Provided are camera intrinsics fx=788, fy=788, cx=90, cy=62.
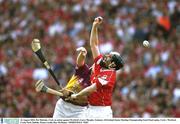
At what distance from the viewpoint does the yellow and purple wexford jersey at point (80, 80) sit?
14.2 metres

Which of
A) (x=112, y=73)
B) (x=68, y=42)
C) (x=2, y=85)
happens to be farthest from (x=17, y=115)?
(x=112, y=73)

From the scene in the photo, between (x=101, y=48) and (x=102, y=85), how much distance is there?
30.6 feet

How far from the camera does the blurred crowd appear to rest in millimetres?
20656

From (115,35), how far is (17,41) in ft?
11.6

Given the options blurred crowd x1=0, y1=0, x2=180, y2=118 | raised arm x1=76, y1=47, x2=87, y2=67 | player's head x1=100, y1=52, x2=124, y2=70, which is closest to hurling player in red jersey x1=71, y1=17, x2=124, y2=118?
player's head x1=100, y1=52, x2=124, y2=70

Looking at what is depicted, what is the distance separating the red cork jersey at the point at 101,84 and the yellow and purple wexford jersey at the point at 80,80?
453 mm

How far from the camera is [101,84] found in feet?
44.1

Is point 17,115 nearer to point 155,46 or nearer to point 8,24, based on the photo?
point 155,46

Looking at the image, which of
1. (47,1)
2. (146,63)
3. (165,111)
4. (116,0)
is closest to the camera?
(165,111)

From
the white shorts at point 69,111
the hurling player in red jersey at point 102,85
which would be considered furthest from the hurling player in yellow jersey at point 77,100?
the hurling player in red jersey at point 102,85

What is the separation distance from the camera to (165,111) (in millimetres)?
19844

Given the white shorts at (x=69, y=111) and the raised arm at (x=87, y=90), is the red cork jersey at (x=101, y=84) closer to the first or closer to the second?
the raised arm at (x=87, y=90)

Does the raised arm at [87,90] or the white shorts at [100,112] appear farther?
the white shorts at [100,112]

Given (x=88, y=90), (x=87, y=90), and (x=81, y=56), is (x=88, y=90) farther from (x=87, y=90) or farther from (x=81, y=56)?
(x=81, y=56)
